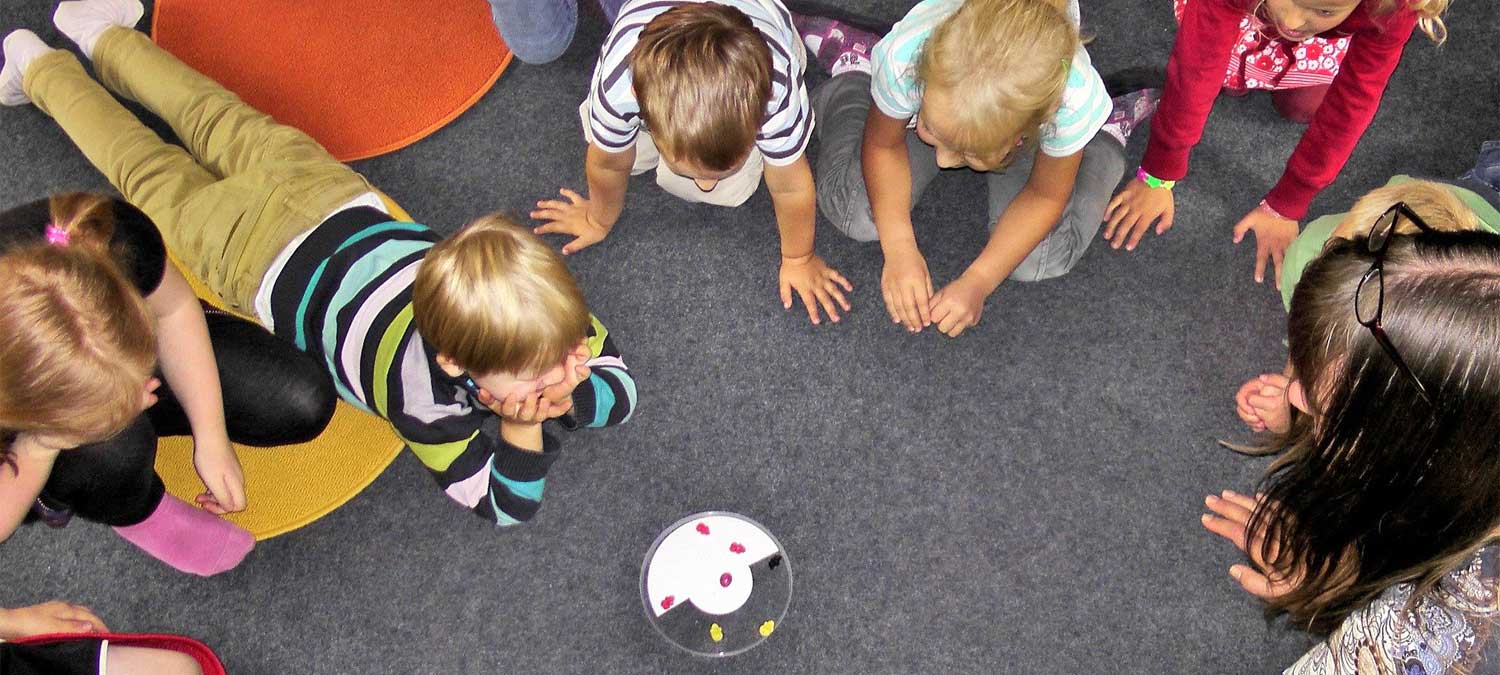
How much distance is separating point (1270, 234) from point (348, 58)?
1.38 metres

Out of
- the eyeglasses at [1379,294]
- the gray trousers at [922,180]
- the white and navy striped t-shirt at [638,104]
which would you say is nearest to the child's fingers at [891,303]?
the gray trousers at [922,180]

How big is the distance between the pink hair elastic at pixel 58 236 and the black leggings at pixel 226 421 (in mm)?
254

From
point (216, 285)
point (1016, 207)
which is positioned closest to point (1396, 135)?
point (1016, 207)

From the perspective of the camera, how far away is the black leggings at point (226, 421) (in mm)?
1162

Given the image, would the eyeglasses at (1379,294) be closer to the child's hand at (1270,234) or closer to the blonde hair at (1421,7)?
the blonde hair at (1421,7)

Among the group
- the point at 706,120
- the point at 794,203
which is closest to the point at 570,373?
the point at 706,120

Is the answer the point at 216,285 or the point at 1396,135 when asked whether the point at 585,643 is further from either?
the point at 1396,135

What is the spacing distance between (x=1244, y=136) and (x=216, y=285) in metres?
1.44

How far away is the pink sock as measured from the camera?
1276 mm

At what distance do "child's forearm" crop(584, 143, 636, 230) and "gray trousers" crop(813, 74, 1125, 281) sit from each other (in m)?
0.28

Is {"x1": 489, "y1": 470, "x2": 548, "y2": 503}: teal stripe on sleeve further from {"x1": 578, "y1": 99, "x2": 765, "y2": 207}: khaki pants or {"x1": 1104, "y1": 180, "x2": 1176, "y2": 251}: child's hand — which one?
{"x1": 1104, "y1": 180, "x2": 1176, "y2": 251}: child's hand

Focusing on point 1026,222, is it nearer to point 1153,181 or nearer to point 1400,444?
point 1153,181

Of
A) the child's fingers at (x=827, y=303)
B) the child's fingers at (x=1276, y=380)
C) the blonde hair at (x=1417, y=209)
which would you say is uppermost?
the blonde hair at (x=1417, y=209)

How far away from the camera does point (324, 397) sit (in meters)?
1.30
